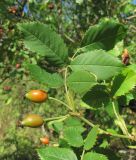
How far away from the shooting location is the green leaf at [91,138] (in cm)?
98

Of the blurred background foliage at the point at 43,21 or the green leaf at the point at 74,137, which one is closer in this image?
the green leaf at the point at 74,137

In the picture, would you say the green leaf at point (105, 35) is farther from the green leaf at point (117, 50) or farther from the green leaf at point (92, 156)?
the green leaf at point (92, 156)

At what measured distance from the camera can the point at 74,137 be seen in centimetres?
109

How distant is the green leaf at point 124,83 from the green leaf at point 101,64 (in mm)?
31

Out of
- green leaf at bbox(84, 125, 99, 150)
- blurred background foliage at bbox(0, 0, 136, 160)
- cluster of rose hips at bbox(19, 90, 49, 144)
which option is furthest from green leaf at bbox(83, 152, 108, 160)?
blurred background foliage at bbox(0, 0, 136, 160)

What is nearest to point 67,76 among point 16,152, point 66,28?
point 66,28

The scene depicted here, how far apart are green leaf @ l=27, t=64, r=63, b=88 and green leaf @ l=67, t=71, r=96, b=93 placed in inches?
2.1

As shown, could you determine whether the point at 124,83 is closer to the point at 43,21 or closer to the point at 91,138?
the point at 91,138

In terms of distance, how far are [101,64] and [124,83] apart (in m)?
0.08

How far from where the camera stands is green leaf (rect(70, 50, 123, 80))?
0.99 metres

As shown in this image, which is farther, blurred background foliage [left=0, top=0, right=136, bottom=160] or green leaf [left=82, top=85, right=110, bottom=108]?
blurred background foliage [left=0, top=0, right=136, bottom=160]

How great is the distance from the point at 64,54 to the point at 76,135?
0.20 m

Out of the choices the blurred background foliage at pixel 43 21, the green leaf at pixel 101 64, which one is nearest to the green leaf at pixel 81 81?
the green leaf at pixel 101 64

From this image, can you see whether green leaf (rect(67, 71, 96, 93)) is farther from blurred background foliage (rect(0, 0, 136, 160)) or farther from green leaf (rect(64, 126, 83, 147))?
blurred background foliage (rect(0, 0, 136, 160))
